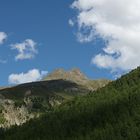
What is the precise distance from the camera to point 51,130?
196875 mm

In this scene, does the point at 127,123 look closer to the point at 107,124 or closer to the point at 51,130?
the point at 107,124

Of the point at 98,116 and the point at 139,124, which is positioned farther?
the point at 98,116

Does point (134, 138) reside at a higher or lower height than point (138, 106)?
lower

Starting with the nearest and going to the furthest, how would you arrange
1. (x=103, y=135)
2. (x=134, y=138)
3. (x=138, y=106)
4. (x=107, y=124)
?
1. (x=134, y=138)
2. (x=103, y=135)
3. (x=107, y=124)
4. (x=138, y=106)

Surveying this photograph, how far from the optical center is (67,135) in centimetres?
18725

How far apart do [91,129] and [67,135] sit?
951cm

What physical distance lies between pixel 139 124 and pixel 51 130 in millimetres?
41621

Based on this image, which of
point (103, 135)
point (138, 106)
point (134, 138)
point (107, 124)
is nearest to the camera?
point (134, 138)

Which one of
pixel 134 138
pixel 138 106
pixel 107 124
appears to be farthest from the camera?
pixel 138 106

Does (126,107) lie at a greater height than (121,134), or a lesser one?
greater

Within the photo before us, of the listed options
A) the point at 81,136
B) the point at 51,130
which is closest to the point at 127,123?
the point at 81,136

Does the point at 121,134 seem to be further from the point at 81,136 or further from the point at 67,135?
the point at 67,135

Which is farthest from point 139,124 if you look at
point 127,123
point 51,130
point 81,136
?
point 51,130

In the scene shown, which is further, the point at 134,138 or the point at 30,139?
the point at 30,139
